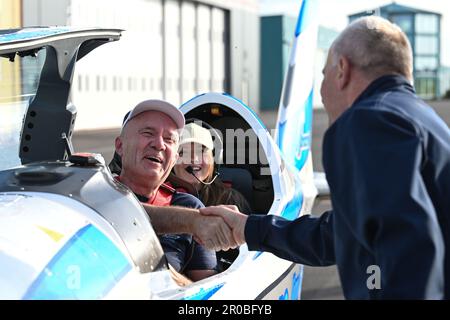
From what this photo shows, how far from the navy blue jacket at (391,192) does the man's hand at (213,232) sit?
69 centimetres

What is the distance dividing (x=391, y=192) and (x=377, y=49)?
0.34 meters

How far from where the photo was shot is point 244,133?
3809 mm

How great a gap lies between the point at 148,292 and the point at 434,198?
830 mm

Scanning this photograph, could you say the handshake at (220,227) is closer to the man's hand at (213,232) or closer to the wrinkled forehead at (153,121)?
the man's hand at (213,232)

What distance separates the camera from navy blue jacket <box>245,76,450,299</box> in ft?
4.07

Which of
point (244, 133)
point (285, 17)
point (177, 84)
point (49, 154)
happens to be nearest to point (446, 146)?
point (49, 154)

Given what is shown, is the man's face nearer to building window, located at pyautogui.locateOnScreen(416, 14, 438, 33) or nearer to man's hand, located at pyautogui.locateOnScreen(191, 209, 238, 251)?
man's hand, located at pyautogui.locateOnScreen(191, 209, 238, 251)

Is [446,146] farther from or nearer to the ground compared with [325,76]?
nearer to the ground

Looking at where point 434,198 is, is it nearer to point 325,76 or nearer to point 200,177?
point 325,76

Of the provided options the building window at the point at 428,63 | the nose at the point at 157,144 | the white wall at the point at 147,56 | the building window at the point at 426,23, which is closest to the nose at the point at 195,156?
the nose at the point at 157,144

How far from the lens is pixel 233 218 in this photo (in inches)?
81.4

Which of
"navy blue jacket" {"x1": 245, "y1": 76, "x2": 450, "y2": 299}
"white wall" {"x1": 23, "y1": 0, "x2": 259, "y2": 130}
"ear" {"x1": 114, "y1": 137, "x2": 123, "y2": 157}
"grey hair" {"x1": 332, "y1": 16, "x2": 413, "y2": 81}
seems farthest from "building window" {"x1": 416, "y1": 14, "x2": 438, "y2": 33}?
"navy blue jacket" {"x1": 245, "y1": 76, "x2": 450, "y2": 299}

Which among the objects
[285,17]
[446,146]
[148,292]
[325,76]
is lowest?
[148,292]

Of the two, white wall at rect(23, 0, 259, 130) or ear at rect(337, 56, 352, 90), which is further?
white wall at rect(23, 0, 259, 130)
